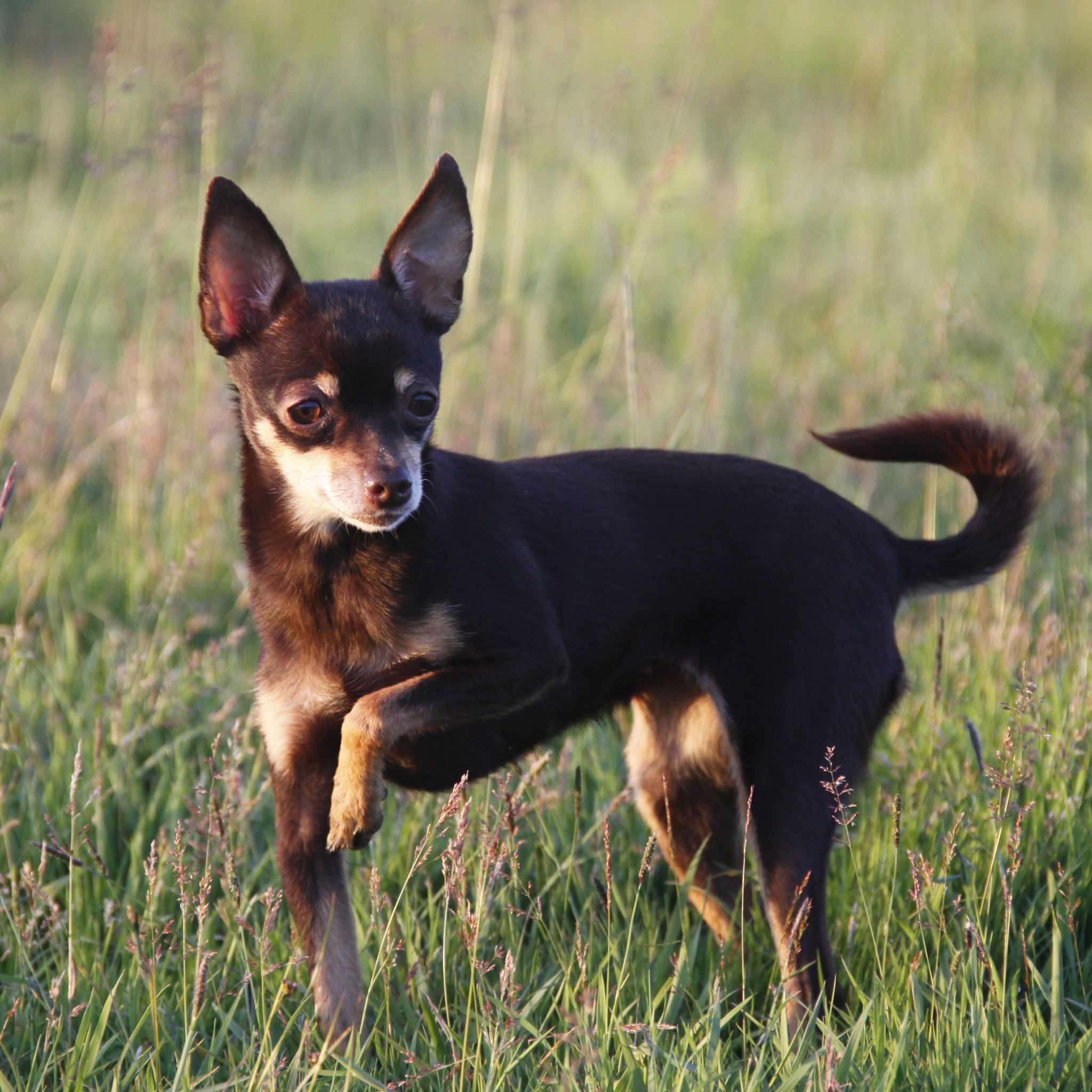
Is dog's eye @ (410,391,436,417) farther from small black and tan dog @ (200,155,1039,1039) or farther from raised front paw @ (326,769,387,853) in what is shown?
raised front paw @ (326,769,387,853)

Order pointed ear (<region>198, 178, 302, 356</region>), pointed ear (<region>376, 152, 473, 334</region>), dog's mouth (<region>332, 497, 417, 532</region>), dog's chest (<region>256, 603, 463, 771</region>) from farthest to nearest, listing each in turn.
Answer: pointed ear (<region>376, 152, 473, 334</region>)
pointed ear (<region>198, 178, 302, 356</region>)
dog's chest (<region>256, 603, 463, 771</region>)
dog's mouth (<region>332, 497, 417, 532</region>)

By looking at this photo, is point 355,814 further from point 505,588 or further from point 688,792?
point 688,792

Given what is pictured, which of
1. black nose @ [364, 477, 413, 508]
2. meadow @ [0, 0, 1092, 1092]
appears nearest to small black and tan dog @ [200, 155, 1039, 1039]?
black nose @ [364, 477, 413, 508]

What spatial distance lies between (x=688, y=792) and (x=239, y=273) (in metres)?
1.62

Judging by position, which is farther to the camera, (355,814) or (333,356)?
(333,356)

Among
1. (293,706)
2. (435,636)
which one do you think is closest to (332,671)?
(293,706)

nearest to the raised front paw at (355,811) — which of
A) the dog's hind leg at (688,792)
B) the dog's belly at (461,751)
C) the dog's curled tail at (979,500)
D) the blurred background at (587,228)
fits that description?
the dog's belly at (461,751)

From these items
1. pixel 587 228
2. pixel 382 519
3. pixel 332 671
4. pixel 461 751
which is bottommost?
pixel 461 751

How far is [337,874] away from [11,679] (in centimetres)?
146

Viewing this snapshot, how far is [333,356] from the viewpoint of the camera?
2.49 metres

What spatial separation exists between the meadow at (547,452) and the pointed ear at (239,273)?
3.24ft

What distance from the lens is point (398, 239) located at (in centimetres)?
275

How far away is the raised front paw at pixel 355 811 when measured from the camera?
2279 mm

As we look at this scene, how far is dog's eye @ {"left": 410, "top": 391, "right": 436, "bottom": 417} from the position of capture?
2594 mm
